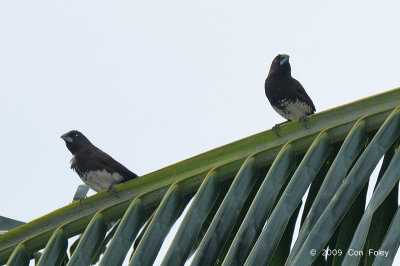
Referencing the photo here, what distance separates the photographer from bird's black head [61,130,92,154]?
7.39 m

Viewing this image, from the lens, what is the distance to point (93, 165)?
697 cm

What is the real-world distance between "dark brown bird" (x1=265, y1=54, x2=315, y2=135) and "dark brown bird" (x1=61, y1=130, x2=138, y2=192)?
135 cm

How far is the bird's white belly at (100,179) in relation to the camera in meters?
6.70

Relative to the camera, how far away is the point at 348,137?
3.13m

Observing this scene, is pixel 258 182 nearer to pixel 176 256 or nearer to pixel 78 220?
pixel 176 256

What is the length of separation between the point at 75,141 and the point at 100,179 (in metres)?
0.83

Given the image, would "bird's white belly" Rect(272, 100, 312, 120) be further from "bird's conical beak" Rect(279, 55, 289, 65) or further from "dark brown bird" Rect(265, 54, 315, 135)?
"bird's conical beak" Rect(279, 55, 289, 65)

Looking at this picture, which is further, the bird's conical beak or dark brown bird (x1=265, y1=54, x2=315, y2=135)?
the bird's conical beak

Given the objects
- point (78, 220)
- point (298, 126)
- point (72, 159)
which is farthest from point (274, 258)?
point (72, 159)

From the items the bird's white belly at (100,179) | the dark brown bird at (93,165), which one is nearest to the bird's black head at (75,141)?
the dark brown bird at (93,165)
